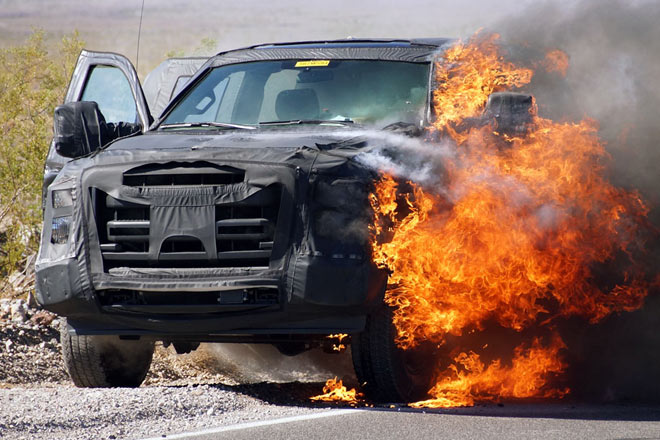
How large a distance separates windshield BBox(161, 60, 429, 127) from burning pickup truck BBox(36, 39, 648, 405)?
0.06ft

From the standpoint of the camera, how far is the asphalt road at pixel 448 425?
20.5 ft

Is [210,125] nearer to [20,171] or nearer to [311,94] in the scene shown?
[311,94]

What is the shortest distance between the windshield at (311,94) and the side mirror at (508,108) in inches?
26.8

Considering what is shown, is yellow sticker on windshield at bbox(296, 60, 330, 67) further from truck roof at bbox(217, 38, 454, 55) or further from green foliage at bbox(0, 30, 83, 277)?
green foliage at bbox(0, 30, 83, 277)

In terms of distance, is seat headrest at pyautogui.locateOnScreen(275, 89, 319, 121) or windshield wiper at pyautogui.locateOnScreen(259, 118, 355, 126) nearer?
windshield wiper at pyautogui.locateOnScreen(259, 118, 355, 126)

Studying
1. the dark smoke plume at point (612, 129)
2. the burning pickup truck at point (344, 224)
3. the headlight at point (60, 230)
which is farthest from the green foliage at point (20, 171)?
the dark smoke plume at point (612, 129)

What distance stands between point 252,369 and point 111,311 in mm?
3250

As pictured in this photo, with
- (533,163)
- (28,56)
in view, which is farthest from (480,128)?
(28,56)

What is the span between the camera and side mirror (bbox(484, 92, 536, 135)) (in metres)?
7.47

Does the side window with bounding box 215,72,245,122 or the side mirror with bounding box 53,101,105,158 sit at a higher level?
the side window with bounding box 215,72,245,122

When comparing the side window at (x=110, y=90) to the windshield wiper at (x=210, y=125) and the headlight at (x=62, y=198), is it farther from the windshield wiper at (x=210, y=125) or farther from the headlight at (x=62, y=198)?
the headlight at (x=62, y=198)

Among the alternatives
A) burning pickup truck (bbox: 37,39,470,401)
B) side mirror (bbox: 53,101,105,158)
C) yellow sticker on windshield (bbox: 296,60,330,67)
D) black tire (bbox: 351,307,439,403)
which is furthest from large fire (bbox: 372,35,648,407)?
side mirror (bbox: 53,101,105,158)

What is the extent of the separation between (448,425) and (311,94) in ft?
9.59

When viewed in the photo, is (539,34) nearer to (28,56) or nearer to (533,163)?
(533,163)
